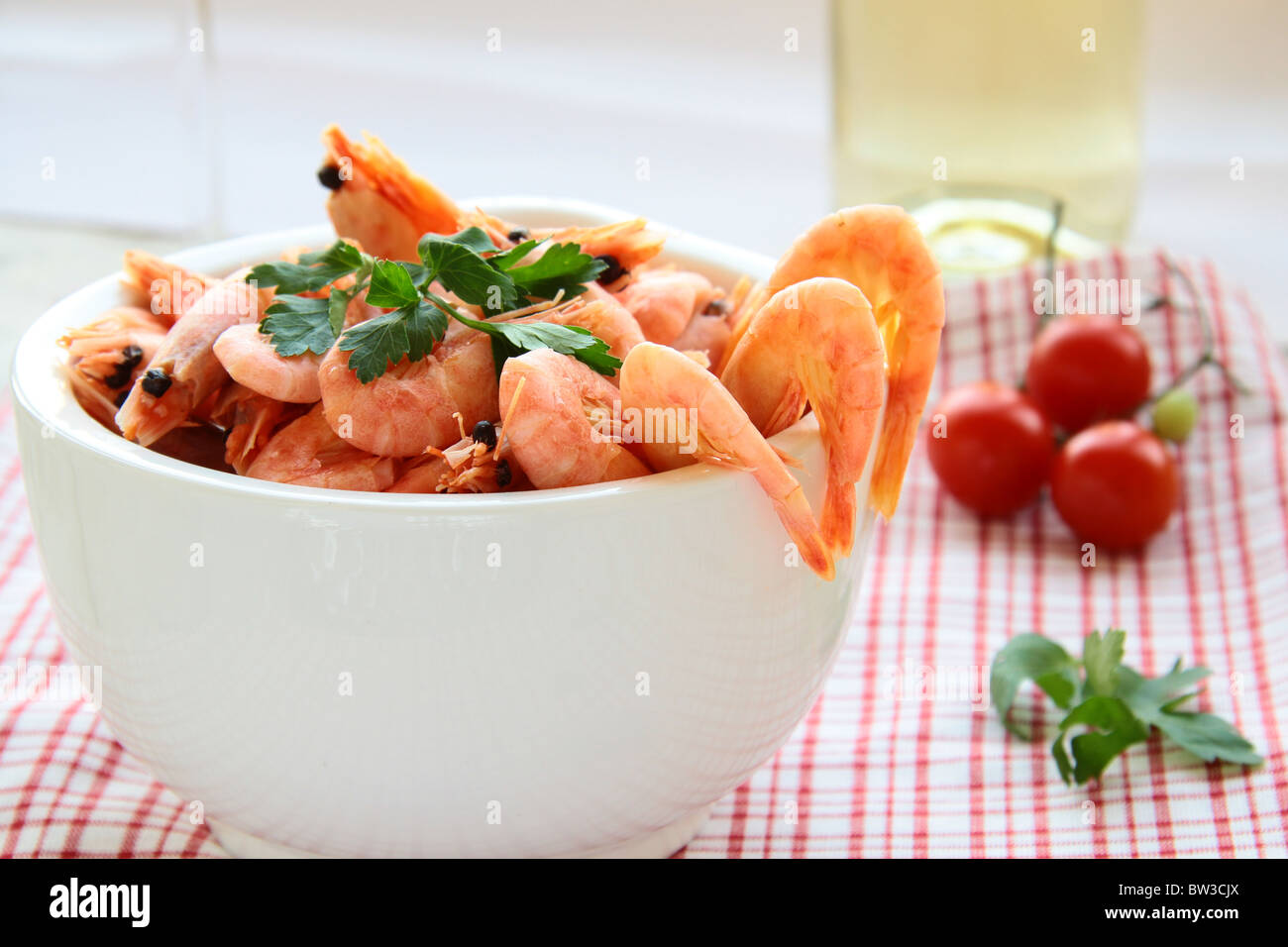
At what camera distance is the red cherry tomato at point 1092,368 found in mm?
1876

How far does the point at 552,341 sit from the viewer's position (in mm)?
1057

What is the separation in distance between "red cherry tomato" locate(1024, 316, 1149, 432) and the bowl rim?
671 mm

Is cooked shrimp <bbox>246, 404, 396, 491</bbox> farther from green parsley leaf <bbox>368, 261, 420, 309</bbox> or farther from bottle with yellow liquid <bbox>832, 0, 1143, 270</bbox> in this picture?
bottle with yellow liquid <bbox>832, 0, 1143, 270</bbox>

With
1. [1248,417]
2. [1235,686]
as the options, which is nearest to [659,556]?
[1235,686]

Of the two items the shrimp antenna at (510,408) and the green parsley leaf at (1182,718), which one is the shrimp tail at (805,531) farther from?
the green parsley leaf at (1182,718)

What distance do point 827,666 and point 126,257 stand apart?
0.65 m

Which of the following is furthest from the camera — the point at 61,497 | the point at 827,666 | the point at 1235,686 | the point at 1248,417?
the point at 1248,417

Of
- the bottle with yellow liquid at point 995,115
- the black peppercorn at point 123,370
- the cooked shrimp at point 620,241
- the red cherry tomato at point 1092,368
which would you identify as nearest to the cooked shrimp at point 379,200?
the cooked shrimp at point 620,241

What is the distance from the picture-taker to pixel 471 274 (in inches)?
43.9

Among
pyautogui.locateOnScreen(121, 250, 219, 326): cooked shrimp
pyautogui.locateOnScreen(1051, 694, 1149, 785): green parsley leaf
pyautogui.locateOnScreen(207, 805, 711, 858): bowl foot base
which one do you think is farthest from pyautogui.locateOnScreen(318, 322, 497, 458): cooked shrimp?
pyautogui.locateOnScreen(1051, 694, 1149, 785): green parsley leaf

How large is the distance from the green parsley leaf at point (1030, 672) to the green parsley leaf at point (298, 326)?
0.71 metres

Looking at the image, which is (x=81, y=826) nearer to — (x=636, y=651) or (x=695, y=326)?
(x=636, y=651)

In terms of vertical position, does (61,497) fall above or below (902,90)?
below

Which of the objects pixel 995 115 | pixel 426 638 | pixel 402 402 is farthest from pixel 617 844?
pixel 995 115
